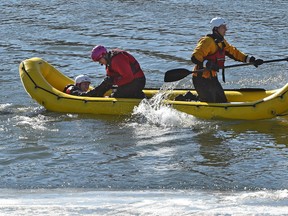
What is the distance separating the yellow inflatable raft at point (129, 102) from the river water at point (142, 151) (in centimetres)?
14

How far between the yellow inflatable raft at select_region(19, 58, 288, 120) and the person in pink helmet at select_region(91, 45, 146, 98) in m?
0.18

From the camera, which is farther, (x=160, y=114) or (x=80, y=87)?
(x=80, y=87)

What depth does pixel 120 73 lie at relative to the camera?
12.3m

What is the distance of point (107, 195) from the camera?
341 inches

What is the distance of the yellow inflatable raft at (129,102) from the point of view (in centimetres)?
1155

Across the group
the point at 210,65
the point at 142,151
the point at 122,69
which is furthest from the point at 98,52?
the point at 142,151

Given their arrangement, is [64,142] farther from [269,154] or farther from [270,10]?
[270,10]

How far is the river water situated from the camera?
27.3 ft

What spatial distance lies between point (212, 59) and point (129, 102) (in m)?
1.48

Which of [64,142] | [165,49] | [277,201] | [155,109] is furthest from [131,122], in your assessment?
[165,49]

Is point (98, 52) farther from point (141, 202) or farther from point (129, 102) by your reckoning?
point (141, 202)

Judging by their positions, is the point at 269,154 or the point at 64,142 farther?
the point at 64,142

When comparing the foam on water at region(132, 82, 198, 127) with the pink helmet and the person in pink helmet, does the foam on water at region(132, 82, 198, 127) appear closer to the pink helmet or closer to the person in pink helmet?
the person in pink helmet

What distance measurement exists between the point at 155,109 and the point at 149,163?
2313mm
